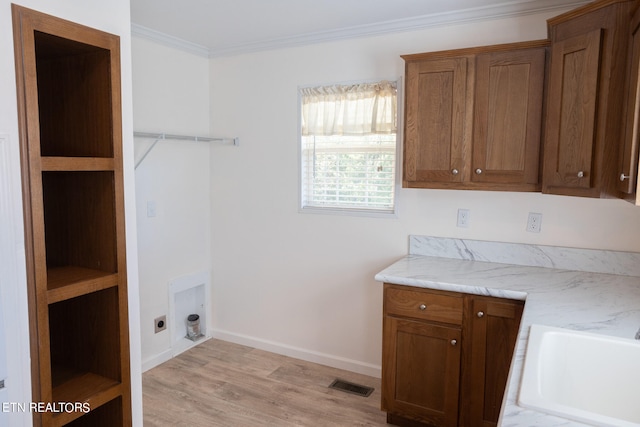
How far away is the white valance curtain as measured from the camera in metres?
2.97

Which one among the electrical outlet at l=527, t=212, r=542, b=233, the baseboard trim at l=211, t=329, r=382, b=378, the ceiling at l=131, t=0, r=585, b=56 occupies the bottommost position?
the baseboard trim at l=211, t=329, r=382, b=378

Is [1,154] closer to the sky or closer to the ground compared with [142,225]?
closer to the sky

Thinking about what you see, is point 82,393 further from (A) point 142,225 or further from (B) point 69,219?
(A) point 142,225

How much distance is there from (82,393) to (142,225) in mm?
1486

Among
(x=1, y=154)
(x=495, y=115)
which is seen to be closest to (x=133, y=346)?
(x=1, y=154)

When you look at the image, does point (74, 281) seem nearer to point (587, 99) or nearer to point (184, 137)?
point (184, 137)

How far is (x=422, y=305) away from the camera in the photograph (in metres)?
Answer: 2.36

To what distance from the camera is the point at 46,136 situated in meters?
1.95

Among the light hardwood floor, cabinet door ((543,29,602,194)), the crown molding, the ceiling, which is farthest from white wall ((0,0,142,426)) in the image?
cabinet door ((543,29,602,194))

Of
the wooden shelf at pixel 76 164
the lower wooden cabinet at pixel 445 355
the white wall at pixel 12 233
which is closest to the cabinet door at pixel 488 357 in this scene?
the lower wooden cabinet at pixel 445 355

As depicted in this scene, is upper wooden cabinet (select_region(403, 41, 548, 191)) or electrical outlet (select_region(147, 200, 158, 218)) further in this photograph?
electrical outlet (select_region(147, 200, 158, 218))

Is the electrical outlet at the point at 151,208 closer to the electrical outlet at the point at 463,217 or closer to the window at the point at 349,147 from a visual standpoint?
the window at the point at 349,147

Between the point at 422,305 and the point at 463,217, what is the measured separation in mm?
731

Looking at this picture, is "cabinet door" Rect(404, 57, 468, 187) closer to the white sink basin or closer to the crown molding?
the white sink basin
